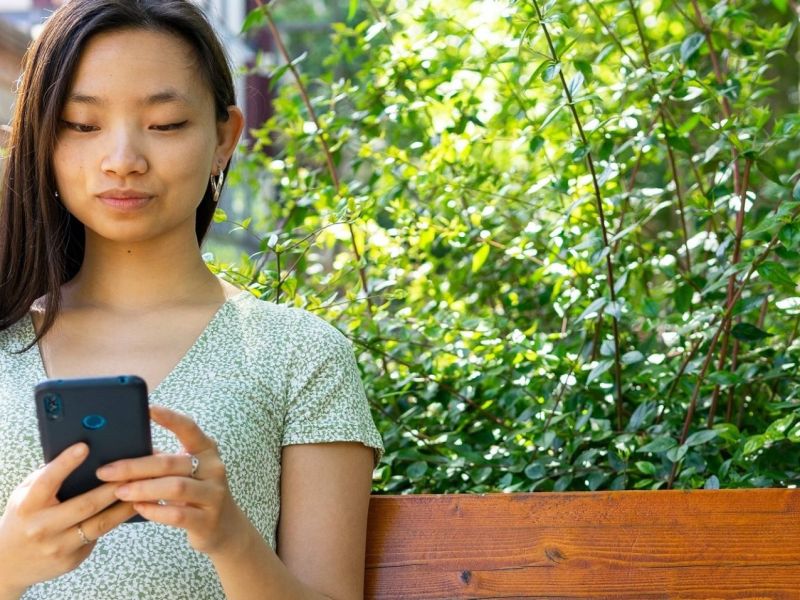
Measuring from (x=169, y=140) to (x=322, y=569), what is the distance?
2.28 ft

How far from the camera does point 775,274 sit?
201 centimetres

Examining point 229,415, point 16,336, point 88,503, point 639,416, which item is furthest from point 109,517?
point 639,416

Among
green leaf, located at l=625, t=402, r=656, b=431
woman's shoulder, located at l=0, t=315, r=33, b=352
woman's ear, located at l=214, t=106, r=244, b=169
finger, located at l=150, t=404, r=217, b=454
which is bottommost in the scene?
green leaf, located at l=625, t=402, r=656, b=431

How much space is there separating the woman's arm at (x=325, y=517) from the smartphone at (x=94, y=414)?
47 centimetres

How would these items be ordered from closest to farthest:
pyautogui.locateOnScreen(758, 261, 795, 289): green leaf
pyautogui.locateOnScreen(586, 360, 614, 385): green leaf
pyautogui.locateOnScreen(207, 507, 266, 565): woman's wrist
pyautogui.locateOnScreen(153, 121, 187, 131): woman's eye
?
1. pyautogui.locateOnScreen(207, 507, 266, 565): woman's wrist
2. pyautogui.locateOnScreen(153, 121, 187, 131): woman's eye
3. pyautogui.locateOnScreen(758, 261, 795, 289): green leaf
4. pyautogui.locateOnScreen(586, 360, 614, 385): green leaf

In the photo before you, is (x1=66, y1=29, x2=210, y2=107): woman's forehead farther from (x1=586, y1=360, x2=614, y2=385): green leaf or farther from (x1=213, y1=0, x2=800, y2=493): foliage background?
(x1=586, y1=360, x2=614, y2=385): green leaf

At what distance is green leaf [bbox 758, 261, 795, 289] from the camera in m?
2.00

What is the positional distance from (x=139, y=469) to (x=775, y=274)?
113cm

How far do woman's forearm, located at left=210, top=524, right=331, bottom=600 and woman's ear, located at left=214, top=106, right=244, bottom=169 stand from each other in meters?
0.74

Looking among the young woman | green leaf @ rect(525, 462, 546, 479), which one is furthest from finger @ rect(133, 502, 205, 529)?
green leaf @ rect(525, 462, 546, 479)

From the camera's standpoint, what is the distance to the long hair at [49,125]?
190 centimetres

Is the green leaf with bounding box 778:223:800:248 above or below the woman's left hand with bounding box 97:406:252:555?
above

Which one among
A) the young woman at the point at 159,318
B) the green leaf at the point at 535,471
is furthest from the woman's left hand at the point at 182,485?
the green leaf at the point at 535,471

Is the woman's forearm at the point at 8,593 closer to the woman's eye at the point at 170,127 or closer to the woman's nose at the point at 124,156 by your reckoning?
the woman's nose at the point at 124,156
